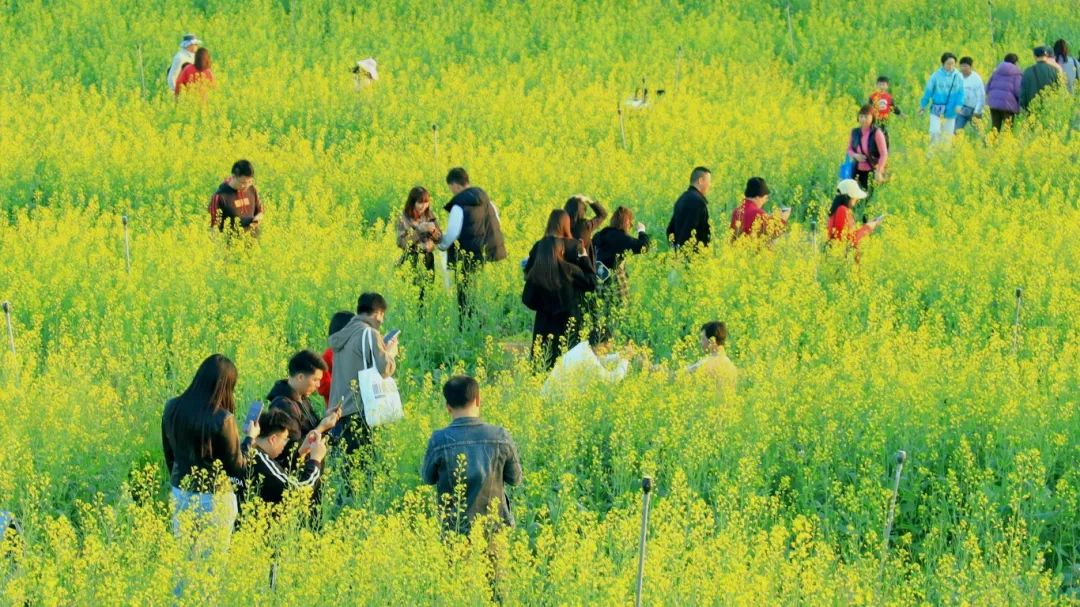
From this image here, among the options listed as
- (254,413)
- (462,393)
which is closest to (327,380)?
(254,413)

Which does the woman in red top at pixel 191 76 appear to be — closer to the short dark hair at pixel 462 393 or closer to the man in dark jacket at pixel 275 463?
the man in dark jacket at pixel 275 463

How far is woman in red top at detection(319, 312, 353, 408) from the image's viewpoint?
10688 millimetres

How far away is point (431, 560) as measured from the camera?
26.0 feet

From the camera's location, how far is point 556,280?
1223cm

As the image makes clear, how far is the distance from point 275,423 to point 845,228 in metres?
6.66

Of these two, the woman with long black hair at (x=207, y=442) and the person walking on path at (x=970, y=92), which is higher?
the person walking on path at (x=970, y=92)

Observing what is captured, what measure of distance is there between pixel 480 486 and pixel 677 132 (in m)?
13.0

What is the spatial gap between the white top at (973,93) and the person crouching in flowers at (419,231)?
8.81 meters

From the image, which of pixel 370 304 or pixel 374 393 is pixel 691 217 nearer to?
pixel 370 304

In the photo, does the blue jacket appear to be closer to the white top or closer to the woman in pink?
the white top

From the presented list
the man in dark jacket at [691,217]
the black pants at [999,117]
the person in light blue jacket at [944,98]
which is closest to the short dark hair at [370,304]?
the man in dark jacket at [691,217]

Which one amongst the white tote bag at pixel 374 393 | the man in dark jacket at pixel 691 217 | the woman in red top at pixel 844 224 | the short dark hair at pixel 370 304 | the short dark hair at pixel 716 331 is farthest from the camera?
the woman in red top at pixel 844 224

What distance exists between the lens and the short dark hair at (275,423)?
30.6 ft

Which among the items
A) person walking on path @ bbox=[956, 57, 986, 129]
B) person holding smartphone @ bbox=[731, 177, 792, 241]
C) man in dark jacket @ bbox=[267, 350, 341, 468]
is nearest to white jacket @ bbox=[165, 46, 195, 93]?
person walking on path @ bbox=[956, 57, 986, 129]
